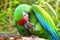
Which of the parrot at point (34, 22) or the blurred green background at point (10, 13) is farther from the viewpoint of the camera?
the blurred green background at point (10, 13)

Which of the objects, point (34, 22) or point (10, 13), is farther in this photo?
point (10, 13)

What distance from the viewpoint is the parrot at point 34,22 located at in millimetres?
1702

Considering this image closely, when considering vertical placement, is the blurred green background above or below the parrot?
above

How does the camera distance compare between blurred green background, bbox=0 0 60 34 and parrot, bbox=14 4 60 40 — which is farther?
blurred green background, bbox=0 0 60 34

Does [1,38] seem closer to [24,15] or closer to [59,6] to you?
[24,15]

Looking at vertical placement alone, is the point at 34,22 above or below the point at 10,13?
below

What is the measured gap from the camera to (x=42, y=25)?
178cm

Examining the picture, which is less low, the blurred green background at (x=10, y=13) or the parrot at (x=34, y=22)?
the blurred green background at (x=10, y=13)

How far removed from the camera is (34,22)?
1.76 meters

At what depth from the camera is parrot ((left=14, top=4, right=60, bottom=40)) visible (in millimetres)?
1702

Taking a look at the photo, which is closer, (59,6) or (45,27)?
(45,27)

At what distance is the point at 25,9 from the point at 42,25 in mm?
169

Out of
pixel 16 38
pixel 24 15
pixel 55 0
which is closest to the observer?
pixel 16 38

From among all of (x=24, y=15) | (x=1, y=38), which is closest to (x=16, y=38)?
(x=1, y=38)
